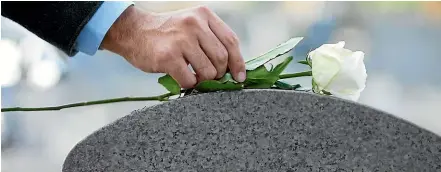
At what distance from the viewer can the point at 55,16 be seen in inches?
22.9

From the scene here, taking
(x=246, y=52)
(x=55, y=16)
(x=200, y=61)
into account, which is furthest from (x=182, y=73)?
(x=246, y=52)

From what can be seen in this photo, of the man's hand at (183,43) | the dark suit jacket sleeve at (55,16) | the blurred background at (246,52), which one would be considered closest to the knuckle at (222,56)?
the man's hand at (183,43)

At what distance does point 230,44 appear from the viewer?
587mm

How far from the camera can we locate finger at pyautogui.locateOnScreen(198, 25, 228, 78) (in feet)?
1.90

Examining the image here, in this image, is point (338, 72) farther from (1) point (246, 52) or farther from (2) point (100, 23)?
(1) point (246, 52)

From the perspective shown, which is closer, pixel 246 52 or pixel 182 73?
pixel 182 73

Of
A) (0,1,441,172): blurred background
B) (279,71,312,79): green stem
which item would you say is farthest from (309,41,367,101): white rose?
(0,1,441,172): blurred background

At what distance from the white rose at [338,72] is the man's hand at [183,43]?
7cm

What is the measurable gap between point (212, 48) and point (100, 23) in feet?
0.34

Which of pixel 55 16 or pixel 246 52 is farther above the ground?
pixel 55 16

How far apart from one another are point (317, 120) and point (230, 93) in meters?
0.07

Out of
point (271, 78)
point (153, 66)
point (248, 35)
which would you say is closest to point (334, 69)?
point (271, 78)

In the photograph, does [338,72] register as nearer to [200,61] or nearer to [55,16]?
A: [200,61]

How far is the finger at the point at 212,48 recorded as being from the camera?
0.58 meters
